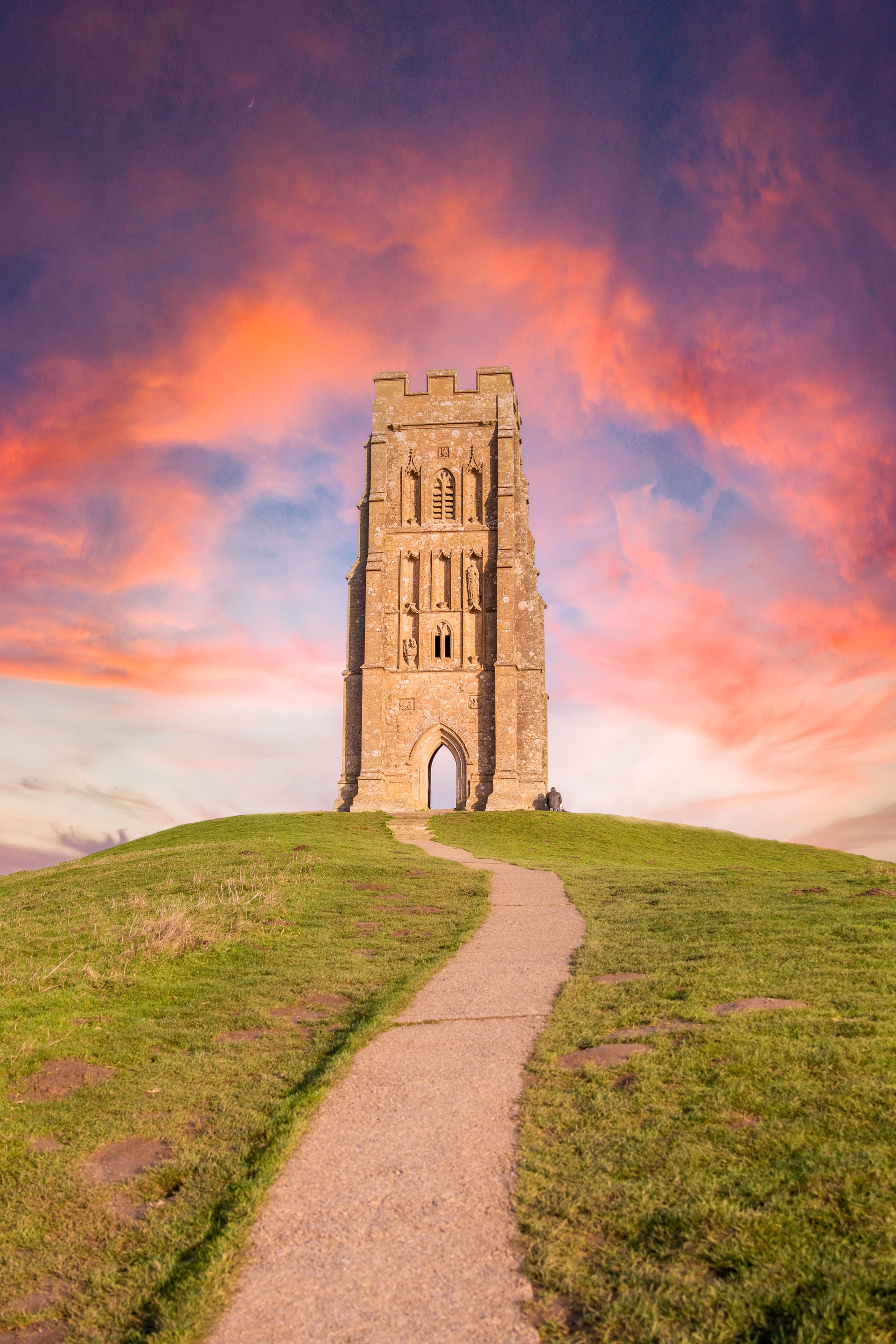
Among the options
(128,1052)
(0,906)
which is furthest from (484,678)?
(128,1052)

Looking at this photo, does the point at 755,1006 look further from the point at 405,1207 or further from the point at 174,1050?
the point at 174,1050

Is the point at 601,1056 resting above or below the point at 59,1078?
above

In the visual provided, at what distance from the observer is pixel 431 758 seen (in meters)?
44.2

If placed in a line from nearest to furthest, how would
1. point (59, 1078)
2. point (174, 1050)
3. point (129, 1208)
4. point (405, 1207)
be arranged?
point (405, 1207), point (129, 1208), point (59, 1078), point (174, 1050)

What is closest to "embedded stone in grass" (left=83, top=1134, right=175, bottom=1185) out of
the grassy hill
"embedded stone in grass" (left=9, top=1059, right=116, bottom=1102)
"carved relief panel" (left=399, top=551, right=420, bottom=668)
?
the grassy hill

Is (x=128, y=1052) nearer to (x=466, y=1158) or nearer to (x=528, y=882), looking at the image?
(x=466, y=1158)

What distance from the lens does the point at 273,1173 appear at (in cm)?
505

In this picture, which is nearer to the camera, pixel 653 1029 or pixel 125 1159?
pixel 125 1159

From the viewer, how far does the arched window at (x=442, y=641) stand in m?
44.8

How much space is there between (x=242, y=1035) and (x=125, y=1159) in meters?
2.65

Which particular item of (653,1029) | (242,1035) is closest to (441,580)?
(242,1035)

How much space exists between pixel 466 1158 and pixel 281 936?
27.5ft

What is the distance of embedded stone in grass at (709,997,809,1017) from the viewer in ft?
26.1

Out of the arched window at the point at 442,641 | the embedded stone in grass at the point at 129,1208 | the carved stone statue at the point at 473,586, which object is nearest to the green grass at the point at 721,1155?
the embedded stone in grass at the point at 129,1208
